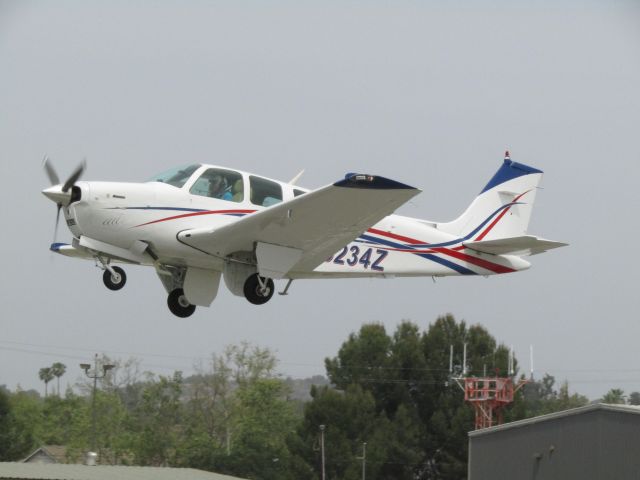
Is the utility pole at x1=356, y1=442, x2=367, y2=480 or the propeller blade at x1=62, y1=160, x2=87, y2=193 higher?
the propeller blade at x1=62, y1=160, x2=87, y2=193

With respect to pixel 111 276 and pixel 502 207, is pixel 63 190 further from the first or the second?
pixel 502 207

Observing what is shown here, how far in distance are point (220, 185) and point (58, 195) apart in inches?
108

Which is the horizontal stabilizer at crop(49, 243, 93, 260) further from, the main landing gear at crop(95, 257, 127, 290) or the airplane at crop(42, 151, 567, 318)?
the main landing gear at crop(95, 257, 127, 290)

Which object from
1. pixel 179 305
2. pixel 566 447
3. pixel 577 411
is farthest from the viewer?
pixel 566 447

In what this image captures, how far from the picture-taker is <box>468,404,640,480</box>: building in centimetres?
2659

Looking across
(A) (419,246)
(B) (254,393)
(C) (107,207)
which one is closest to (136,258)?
(C) (107,207)

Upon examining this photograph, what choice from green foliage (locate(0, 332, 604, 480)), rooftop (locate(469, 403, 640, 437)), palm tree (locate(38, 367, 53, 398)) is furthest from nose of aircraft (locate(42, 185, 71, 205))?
palm tree (locate(38, 367, 53, 398))

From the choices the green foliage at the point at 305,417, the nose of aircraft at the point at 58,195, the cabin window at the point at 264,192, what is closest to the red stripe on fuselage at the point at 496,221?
the cabin window at the point at 264,192

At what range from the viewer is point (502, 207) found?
23.3m

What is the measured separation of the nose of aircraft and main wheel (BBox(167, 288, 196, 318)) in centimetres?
316

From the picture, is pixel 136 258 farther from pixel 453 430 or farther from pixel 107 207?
pixel 453 430

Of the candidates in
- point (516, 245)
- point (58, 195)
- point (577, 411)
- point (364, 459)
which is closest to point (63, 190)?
point (58, 195)

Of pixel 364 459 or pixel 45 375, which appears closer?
pixel 364 459

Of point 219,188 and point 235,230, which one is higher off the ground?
point 219,188
